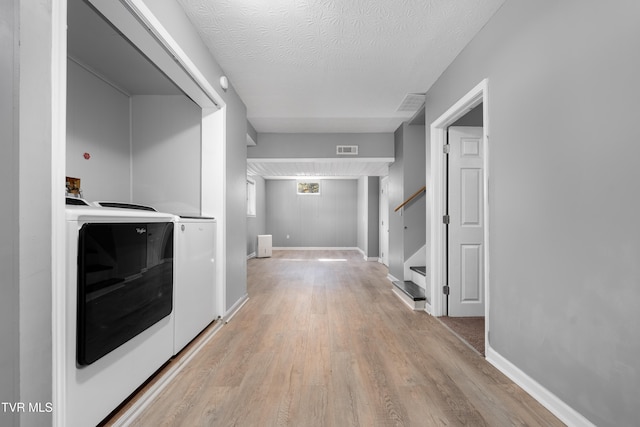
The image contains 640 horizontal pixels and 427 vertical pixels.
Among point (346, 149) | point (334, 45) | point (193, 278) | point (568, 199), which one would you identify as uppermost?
point (334, 45)

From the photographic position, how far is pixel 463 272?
2971mm

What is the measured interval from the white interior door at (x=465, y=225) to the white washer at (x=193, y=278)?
2.37 m

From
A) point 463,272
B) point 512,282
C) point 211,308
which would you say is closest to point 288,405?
point 211,308

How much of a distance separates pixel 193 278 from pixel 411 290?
263cm

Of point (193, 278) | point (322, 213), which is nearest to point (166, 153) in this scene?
point (193, 278)

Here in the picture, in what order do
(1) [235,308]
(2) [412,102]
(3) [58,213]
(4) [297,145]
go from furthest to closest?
(4) [297,145] → (2) [412,102] → (1) [235,308] → (3) [58,213]

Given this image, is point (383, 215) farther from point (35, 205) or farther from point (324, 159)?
point (35, 205)

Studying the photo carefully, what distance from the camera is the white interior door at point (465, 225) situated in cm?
296

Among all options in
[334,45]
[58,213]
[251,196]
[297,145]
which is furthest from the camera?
[251,196]

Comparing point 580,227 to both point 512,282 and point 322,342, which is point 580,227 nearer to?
point 512,282

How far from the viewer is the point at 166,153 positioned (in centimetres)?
279

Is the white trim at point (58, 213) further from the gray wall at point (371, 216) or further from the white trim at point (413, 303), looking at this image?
the gray wall at point (371, 216)

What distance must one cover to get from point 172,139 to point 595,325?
331 centimetres

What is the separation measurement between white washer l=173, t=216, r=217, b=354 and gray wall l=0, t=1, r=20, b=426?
3.38ft
